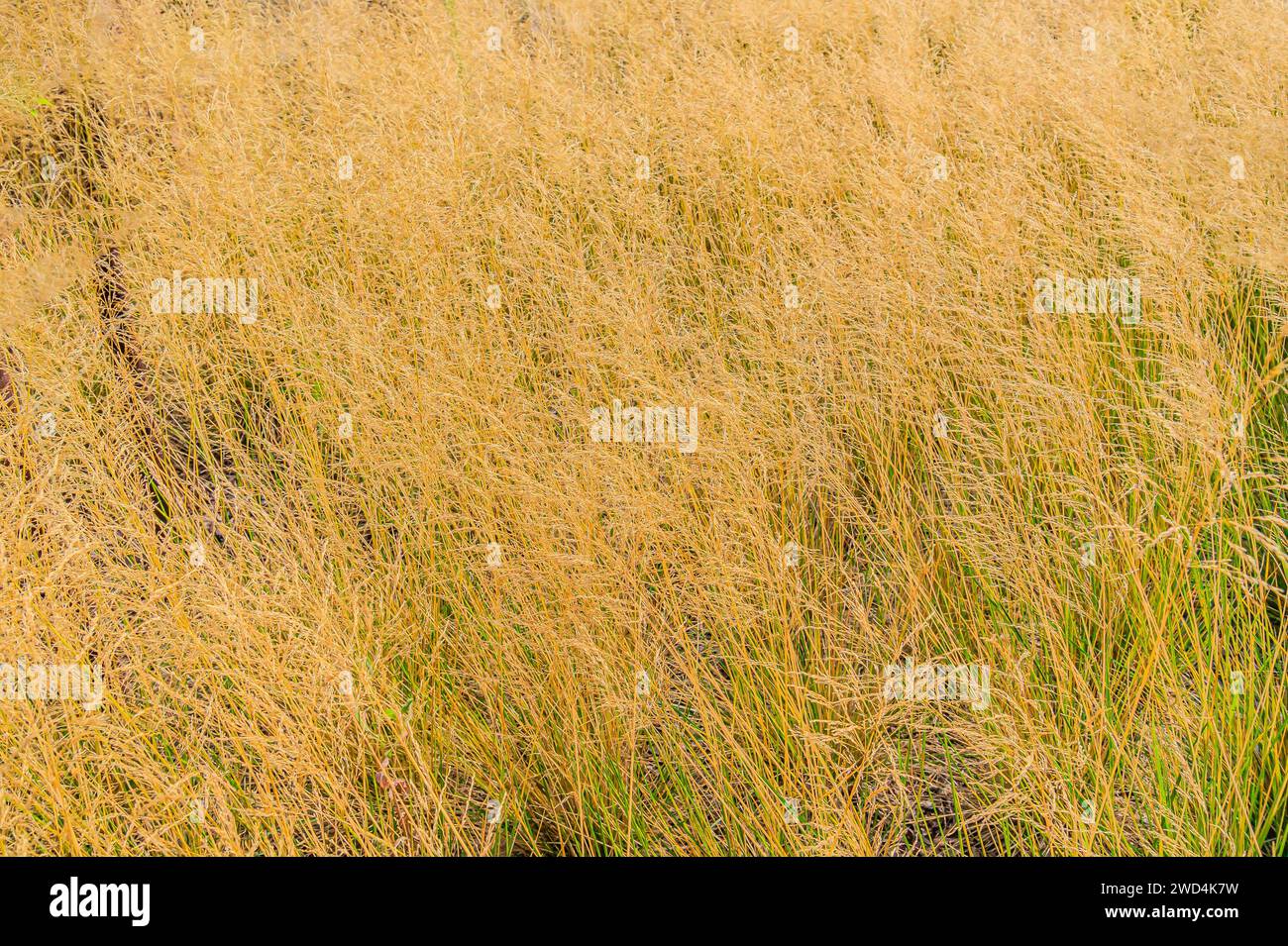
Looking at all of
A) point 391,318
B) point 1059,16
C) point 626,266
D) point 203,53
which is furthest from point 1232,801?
point 203,53

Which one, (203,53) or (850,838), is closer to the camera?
(850,838)

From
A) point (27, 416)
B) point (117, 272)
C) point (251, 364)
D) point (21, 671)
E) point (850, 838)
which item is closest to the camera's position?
point (850, 838)

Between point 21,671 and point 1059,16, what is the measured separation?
4.47m

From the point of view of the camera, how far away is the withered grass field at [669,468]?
5.99ft

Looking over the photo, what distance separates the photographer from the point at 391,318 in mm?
2723

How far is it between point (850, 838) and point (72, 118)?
422cm

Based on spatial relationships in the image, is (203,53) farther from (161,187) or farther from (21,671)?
(21,671)

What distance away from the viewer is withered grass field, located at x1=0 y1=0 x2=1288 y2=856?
1.83 meters

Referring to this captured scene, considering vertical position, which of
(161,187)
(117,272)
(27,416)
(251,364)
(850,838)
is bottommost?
(850,838)

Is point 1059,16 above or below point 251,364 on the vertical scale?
above

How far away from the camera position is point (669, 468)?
7.04 ft

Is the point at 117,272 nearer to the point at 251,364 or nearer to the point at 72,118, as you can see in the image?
the point at 251,364

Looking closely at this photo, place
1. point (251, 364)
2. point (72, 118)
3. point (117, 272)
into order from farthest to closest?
point (72, 118)
point (117, 272)
point (251, 364)

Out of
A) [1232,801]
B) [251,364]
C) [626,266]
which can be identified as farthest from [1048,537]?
[251,364]
